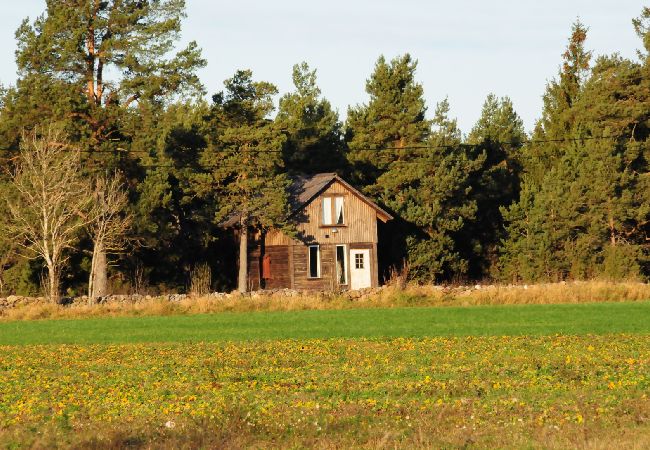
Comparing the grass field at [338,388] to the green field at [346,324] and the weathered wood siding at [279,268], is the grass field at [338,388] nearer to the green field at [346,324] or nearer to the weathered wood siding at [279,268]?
the green field at [346,324]

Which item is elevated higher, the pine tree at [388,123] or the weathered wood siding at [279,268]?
the pine tree at [388,123]

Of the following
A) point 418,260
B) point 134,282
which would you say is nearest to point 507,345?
point 134,282

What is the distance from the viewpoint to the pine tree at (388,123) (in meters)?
72.8

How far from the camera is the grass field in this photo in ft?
46.6

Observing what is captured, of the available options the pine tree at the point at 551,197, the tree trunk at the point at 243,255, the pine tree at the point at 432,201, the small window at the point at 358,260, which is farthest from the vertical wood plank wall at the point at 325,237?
Answer: the pine tree at the point at 551,197

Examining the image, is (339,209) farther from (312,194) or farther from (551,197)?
(551,197)

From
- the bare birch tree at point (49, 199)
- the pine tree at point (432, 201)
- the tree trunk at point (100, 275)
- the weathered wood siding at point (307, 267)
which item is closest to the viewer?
the bare birch tree at point (49, 199)

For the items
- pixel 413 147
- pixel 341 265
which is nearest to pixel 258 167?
pixel 341 265

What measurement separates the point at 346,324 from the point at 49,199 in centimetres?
1990

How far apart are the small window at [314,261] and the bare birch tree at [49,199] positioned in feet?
51.7

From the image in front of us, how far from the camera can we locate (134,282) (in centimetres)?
5806

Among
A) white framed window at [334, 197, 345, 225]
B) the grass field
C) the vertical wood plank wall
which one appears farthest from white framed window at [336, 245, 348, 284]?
the grass field

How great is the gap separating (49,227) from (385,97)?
2946 centimetres

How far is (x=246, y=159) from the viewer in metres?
60.9
